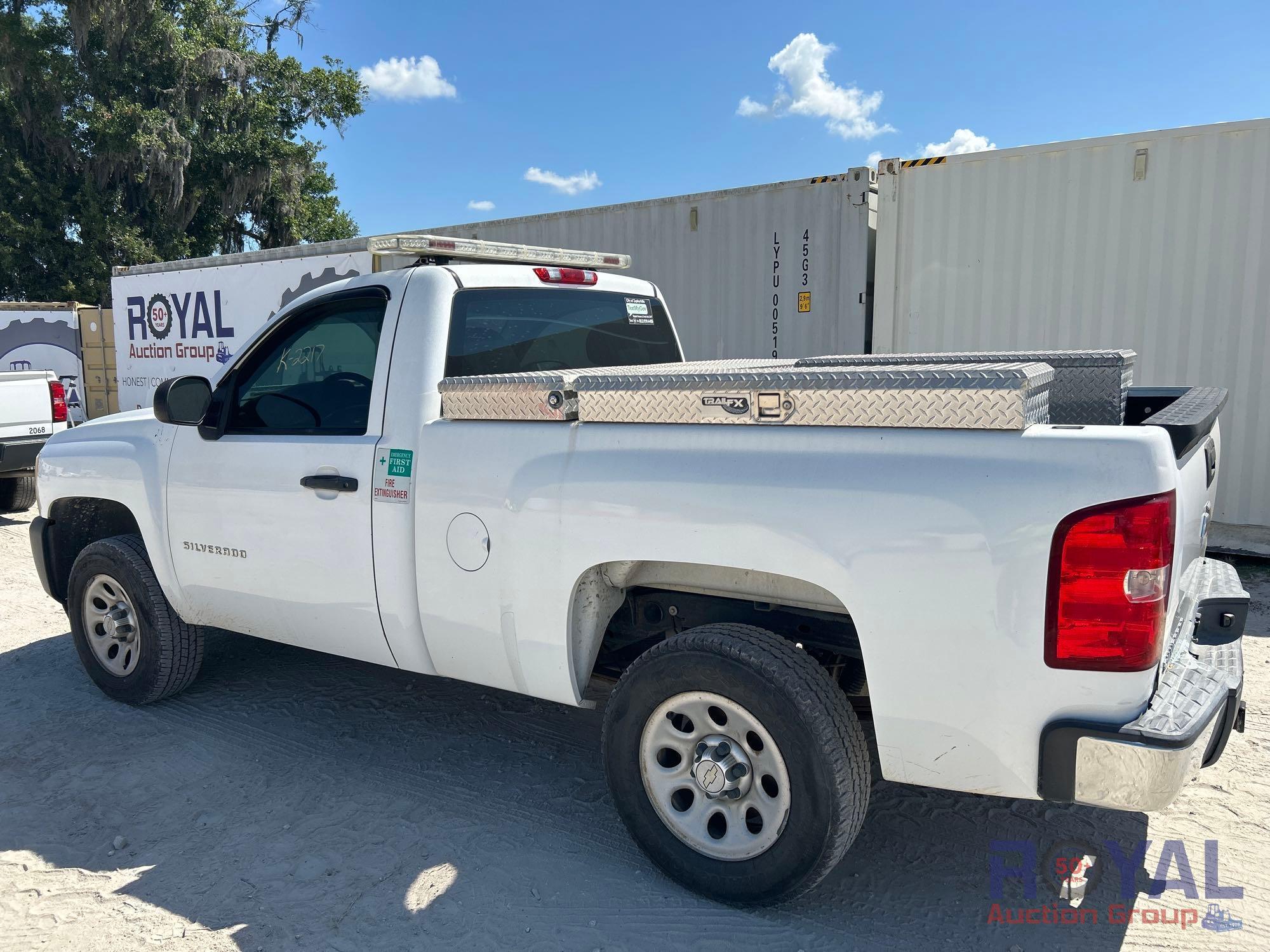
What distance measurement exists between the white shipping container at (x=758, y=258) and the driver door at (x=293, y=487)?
6.29 m

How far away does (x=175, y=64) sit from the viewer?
25.9 meters

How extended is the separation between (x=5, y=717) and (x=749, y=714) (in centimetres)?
376

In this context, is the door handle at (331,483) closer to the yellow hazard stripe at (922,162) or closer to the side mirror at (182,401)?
the side mirror at (182,401)

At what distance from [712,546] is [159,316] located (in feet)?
42.9

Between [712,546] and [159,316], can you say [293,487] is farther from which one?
[159,316]

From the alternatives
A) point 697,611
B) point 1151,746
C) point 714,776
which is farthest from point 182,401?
point 1151,746

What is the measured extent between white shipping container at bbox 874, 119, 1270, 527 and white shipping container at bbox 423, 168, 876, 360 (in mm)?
386

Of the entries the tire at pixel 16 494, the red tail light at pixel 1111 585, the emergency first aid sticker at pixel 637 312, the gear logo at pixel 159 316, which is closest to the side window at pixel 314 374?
the emergency first aid sticker at pixel 637 312

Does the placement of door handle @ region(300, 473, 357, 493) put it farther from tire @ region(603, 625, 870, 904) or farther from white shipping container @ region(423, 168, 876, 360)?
white shipping container @ region(423, 168, 876, 360)

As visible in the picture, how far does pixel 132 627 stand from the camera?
452 centimetres

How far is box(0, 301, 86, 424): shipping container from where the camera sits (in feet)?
54.2

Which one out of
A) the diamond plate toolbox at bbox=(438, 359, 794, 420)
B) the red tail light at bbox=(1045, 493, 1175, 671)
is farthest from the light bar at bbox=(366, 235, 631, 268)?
the red tail light at bbox=(1045, 493, 1175, 671)

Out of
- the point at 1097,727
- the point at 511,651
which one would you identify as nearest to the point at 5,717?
the point at 511,651

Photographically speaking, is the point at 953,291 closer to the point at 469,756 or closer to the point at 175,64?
the point at 469,756
